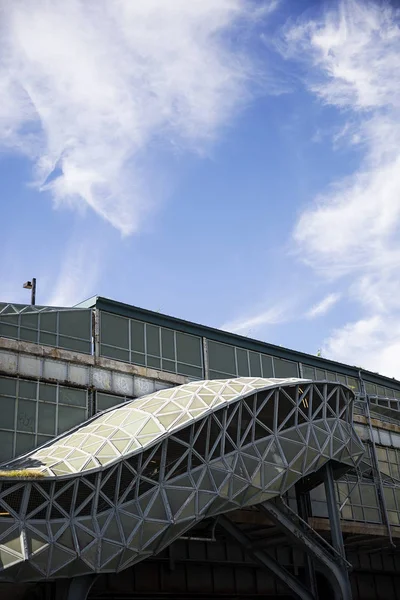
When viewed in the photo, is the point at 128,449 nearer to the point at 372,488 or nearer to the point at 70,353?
the point at 70,353

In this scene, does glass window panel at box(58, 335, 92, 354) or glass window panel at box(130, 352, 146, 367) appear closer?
glass window panel at box(58, 335, 92, 354)

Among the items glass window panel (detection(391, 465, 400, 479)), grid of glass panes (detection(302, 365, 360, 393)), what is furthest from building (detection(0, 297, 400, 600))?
grid of glass panes (detection(302, 365, 360, 393))

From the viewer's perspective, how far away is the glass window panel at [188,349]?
42.3 meters

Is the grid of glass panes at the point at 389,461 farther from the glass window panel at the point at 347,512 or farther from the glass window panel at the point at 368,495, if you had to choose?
the glass window panel at the point at 347,512

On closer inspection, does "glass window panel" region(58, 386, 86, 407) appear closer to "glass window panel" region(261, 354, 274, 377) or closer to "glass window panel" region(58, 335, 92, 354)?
"glass window panel" region(58, 335, 92, 354)

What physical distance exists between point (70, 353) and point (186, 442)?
8912 mm

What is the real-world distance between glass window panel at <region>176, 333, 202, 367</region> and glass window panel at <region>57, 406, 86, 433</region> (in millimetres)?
7785

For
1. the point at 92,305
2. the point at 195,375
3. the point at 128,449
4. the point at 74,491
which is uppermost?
the point at 92,305

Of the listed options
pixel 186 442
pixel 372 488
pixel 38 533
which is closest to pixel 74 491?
pixel 38 533

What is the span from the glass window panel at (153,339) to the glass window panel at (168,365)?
0.68 m

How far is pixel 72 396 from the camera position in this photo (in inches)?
1435

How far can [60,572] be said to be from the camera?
2734 cm

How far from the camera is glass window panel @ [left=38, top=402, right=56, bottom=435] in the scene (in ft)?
114

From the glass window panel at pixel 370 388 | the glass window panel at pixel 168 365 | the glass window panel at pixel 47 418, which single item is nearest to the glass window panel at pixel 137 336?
the glass window panel at pixel 168 365
